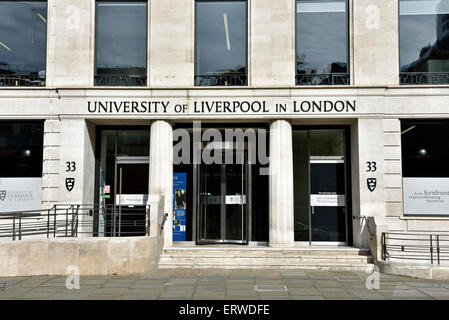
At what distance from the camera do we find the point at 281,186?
1433 cm

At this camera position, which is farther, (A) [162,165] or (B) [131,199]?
(B) [131,199]

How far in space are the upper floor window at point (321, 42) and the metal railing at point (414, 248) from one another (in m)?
5.22

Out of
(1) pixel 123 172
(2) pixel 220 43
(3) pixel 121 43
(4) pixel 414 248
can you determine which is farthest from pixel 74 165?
(4) pixel 414 248

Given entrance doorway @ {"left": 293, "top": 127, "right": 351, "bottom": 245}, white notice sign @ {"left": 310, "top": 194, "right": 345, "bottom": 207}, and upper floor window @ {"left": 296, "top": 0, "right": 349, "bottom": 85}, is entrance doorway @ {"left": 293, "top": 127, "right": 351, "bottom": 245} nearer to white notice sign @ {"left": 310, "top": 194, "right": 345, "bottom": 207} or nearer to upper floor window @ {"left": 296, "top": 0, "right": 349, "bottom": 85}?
white notice sign @ {"left": 310, "top": 194, "right": 345, "bottom": 207}

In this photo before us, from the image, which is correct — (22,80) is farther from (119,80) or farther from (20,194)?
(20,194)

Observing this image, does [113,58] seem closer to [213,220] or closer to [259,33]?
[259,33]

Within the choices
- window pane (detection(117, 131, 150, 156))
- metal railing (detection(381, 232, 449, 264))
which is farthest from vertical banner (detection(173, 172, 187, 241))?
metal railing (detection(381, 232, 449, 264))

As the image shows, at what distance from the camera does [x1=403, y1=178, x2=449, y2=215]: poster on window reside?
1428 centimetres

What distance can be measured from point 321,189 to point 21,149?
10.1 m

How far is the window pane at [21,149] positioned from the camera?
1494cm

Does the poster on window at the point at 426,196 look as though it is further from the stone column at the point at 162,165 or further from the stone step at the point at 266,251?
the stone column at the point at 162,165

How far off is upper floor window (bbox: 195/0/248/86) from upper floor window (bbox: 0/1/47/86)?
17.2 feet

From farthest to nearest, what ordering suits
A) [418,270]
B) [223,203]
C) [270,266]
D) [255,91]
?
[223,203] < [255,91] < [270,266] < [418,270]

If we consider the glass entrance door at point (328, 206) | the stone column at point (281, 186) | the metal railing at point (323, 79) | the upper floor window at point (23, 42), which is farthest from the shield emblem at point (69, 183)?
the metal railing at point (323, 79)
